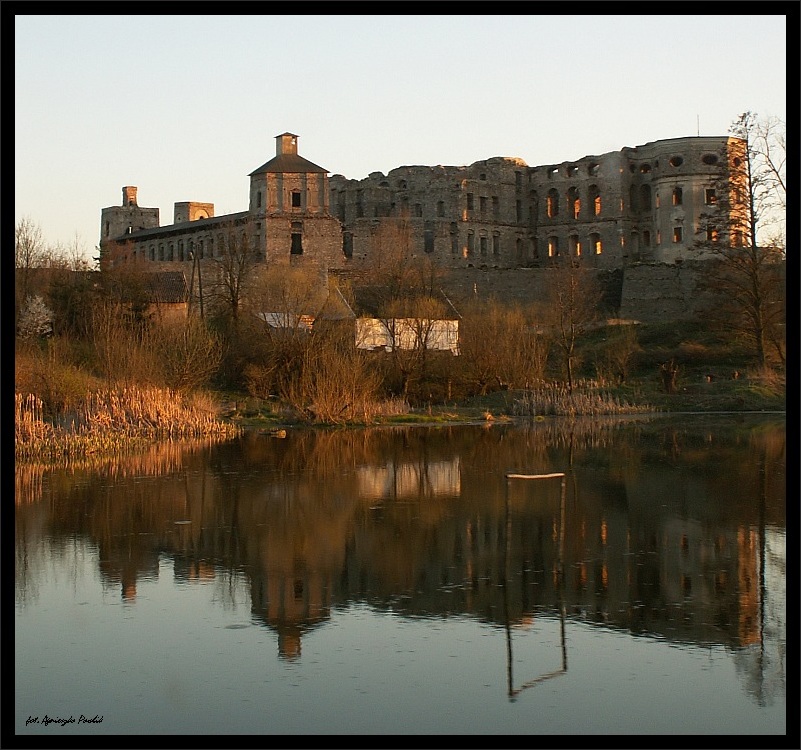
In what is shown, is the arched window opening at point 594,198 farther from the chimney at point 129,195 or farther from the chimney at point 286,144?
the chimney at point 129,195

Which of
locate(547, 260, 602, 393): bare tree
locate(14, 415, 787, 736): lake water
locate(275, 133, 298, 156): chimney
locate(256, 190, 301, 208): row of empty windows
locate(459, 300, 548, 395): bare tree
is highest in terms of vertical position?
locate(275, 133, 298, 156): chimney

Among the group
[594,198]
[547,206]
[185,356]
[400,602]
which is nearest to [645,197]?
[594,198]

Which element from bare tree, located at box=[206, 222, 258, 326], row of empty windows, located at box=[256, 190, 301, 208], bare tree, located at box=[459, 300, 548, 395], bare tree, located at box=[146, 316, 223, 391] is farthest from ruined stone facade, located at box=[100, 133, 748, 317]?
bare tree, located at box=[146, 316, 223, 391]

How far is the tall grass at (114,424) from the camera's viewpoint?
742 inches

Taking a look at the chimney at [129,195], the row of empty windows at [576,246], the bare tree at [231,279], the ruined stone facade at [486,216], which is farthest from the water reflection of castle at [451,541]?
the chimney at [129,195]

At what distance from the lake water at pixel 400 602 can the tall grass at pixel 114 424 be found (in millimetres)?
1865

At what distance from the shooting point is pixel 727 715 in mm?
6715

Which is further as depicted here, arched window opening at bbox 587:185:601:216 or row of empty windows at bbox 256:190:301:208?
arched window opening at bbox 587:185:601:216

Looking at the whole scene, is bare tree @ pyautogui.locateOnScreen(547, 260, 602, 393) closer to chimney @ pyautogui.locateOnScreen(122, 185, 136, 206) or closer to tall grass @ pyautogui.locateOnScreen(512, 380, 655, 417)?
tall grass @ pyautogui.locateOnScreen(512, 380, 655, 417)

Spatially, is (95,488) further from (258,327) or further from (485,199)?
(485,199)

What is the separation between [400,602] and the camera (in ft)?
30.5

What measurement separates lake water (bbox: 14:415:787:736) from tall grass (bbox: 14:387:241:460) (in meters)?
1.87

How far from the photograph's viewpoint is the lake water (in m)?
6.89

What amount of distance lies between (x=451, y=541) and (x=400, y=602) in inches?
96.5
